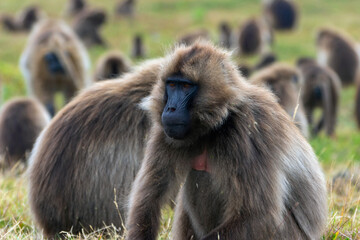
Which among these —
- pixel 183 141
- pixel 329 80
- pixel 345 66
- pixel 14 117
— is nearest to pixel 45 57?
pixel 14 117

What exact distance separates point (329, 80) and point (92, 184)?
1026 centimetres

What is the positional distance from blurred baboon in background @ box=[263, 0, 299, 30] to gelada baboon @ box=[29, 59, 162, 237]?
24.0m

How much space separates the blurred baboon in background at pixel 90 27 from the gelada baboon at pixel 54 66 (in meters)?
11.4

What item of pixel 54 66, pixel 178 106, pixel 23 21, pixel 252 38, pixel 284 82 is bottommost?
pixel 252 38

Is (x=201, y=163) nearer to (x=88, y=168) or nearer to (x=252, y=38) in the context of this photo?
(x=88, y=168)

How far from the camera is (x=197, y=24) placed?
2783cm

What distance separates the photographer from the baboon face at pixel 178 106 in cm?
371

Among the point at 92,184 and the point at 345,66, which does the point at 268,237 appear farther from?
the point at 345,66

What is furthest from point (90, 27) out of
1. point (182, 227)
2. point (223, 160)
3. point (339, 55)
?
point (223, 160)

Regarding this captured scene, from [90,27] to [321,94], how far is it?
1224cm

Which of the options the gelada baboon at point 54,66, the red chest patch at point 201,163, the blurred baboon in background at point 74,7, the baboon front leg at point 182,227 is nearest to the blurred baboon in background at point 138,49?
the blurred baboon in background at point 74,7

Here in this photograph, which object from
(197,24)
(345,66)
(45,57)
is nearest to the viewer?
(45,57)

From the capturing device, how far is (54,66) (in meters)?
12.0

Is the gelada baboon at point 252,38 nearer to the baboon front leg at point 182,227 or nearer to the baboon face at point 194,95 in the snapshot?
the baboon front leg at point 182,227
